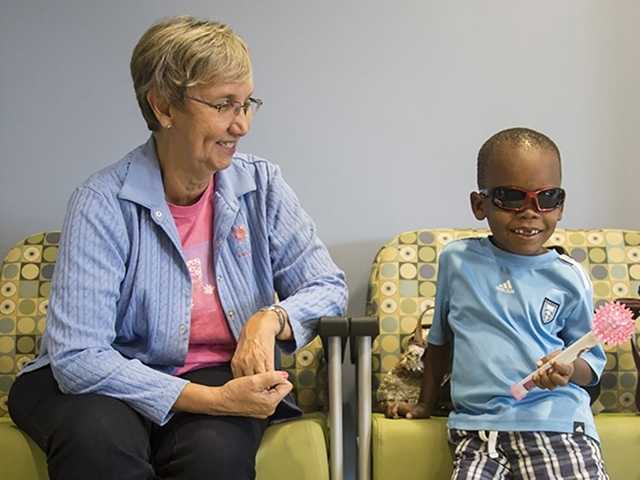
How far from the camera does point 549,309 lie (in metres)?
1.82

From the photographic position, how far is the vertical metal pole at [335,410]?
184 centimetres

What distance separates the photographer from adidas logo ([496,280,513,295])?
1.84 meters

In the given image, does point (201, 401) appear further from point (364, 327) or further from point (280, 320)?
point (364, 327)

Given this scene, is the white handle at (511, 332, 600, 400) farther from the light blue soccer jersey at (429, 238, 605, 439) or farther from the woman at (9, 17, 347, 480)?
the woman at (9, 17, 347, 480)

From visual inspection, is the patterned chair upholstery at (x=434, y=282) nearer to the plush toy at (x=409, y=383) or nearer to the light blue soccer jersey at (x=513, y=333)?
the plush toy at (x=409, y=383)

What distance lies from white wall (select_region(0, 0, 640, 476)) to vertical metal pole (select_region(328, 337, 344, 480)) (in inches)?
26.7

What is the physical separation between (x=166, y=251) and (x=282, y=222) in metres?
0.26

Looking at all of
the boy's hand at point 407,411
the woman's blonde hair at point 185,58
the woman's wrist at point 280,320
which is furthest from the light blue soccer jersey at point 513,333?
the woman's blonde hair at point 185,58

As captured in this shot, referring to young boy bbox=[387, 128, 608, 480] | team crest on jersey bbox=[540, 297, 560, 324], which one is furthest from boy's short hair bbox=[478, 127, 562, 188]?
team crest on jersey bbox=[540, 297, 560, 324]

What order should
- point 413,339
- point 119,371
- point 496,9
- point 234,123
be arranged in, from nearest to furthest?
point 119,371, point 234,123, point 413,339, point 496,9

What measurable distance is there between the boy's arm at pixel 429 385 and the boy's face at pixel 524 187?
0.27 m

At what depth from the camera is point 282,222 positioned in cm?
196

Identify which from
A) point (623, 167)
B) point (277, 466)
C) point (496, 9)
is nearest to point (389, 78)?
point (496, 9)

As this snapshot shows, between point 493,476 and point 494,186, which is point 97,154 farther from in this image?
point 493,476
